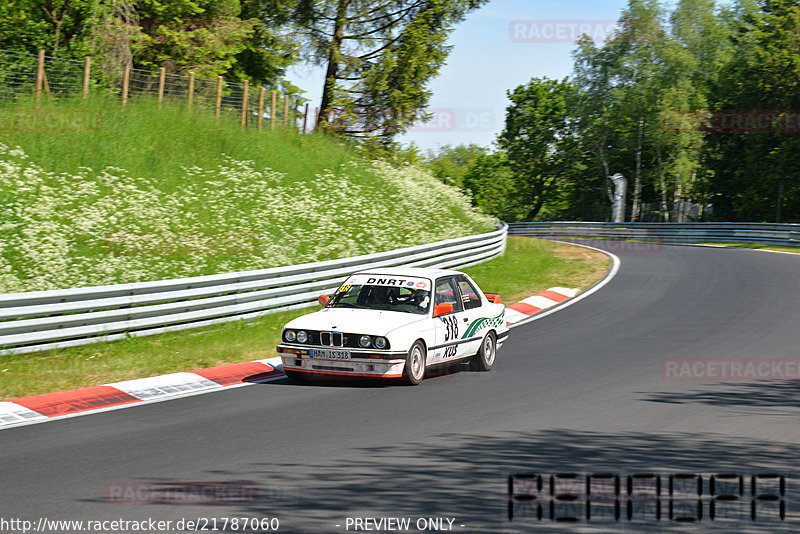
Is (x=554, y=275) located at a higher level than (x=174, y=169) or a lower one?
lower

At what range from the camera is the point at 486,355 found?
1247 cm

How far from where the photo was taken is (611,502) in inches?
246

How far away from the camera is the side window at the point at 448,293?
40.2 feet

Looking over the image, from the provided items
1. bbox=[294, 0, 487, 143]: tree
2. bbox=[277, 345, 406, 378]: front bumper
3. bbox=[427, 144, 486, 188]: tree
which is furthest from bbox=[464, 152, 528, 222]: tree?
bbox=[277, 345, 406, 378]: front bumper

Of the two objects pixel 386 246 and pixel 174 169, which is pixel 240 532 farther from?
pixel 174 169

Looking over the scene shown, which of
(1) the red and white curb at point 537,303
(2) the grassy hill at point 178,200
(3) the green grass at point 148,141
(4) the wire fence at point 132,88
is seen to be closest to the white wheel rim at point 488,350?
(1) the red and white curb at point 537,303

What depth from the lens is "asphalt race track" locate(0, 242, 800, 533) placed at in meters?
6.04

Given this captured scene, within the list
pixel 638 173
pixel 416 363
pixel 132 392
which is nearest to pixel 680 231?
pixel 638 173

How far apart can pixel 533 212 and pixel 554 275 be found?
5547 centimetres

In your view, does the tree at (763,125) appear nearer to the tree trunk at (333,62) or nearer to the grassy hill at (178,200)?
the tree trunk at (333,62)

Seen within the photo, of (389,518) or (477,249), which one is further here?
(477,249)

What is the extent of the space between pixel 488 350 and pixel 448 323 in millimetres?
1043

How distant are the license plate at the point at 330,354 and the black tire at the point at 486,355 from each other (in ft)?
7.28

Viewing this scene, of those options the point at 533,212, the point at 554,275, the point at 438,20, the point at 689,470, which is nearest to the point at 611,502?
the point at 689,470
